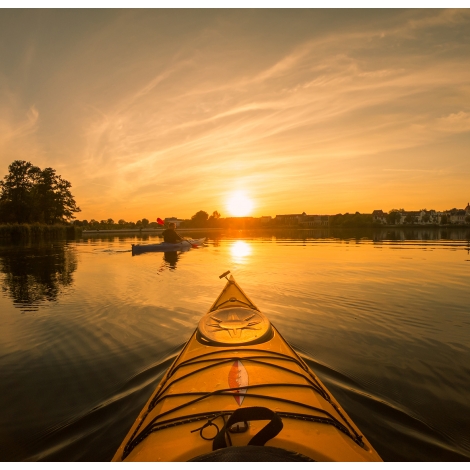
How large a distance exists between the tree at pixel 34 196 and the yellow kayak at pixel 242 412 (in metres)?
69.2

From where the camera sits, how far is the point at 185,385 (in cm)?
331

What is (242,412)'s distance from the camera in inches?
80.9

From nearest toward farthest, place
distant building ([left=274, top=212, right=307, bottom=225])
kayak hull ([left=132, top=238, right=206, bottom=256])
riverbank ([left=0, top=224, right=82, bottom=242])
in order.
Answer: kayak hull ([left=132, top=238, right=206, bottom=256]) → riverbank ([left=0, top=224, right=82, bottom=242]) → distant building ([left=274, top=212, right=307, bottom=225])

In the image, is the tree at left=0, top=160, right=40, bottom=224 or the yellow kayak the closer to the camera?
the yellow kayak

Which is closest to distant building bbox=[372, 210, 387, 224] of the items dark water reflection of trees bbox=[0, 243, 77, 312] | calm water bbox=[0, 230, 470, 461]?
calm water bbox=[0, 230, 470, 461]

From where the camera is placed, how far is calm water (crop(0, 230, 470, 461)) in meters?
3.52

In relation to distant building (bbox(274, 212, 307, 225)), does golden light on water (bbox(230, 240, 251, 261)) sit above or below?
below

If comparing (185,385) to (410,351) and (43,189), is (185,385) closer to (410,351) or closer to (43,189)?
(410,351)

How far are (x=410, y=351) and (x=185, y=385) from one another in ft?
14.7

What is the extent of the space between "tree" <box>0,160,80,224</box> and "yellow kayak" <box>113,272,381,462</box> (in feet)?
227

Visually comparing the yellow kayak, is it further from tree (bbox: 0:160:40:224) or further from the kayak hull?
tree (bbox: 0:160:40:224)

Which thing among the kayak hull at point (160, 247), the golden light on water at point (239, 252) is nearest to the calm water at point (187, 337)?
the golden light on water at point (239, 252)

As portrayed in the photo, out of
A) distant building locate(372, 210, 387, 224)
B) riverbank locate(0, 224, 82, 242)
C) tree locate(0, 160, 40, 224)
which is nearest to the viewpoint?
riverbank locate(0, 224, 82, 242)

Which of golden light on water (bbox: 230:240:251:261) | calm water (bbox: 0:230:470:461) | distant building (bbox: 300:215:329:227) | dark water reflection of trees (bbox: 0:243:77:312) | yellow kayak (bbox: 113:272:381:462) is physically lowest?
calm water (bbox: 0:230:470:461)
